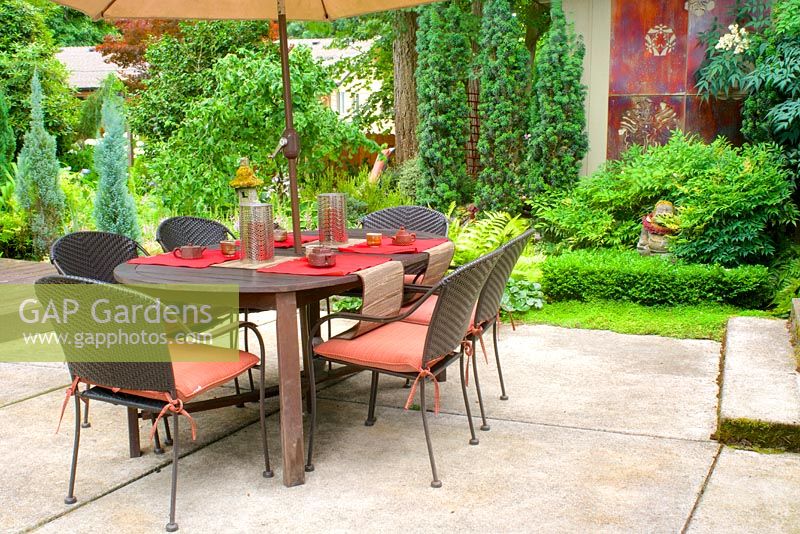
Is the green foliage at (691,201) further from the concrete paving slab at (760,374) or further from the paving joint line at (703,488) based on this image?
the paving joint line at (703,488)

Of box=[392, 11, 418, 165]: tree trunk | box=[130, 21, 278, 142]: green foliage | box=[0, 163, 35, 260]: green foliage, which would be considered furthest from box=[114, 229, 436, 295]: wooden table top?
box=[130, 21, 278, 142]: green foliage

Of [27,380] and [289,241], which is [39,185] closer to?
[27,380]

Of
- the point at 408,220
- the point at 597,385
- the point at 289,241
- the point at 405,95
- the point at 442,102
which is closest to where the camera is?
the point at 289,241

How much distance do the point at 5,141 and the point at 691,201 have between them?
8339mm

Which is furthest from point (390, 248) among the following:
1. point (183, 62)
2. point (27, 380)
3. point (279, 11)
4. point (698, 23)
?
point (183, 62)

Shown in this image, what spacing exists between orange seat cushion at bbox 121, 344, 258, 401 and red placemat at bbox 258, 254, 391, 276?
0.40 meters

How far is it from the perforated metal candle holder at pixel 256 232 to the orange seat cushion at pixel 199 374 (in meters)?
0.51

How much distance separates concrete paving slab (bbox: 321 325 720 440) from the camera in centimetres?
400

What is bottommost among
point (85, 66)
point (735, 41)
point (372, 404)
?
point (372, 404)

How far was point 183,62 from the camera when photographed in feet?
38.0

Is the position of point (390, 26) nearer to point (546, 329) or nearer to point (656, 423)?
point (546, 329)

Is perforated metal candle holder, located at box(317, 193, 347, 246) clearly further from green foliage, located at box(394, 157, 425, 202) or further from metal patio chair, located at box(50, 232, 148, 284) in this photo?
green foliage, located at box(394, 157, 425, 202)

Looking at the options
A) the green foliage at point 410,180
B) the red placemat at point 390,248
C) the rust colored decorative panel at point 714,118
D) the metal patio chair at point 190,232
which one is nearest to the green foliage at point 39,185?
the green foliage at point 410,180

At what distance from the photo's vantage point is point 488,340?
559cm
